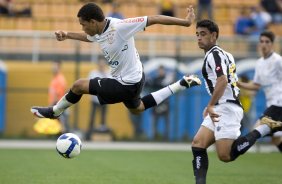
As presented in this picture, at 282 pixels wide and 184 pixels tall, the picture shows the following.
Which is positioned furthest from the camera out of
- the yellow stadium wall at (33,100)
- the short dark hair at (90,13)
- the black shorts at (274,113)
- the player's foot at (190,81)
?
the yellow stadium wall at (33,100)

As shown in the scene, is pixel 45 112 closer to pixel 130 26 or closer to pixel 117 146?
pixel 130 26

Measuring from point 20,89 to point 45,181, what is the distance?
11.2 metres

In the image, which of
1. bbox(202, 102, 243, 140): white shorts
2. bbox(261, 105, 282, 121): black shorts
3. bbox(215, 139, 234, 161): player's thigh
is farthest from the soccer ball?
bbox(261, 105, 282, 121): black shorts

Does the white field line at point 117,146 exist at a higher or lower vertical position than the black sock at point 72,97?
lower

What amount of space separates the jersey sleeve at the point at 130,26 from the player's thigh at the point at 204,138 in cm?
172

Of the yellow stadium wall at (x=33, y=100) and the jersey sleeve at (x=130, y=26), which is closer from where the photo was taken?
the jersey sleeve at (x=130, y=26)

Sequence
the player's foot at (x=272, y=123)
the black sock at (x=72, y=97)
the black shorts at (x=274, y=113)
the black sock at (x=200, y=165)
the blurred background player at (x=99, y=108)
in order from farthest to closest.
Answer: the blurred background player at (x=99, y=108)
the black shorts at (x=274, y=113)
the player's foot at (x=272, y=123)
the black sock at (x=72, y=97)
the black sock at (x=200, y=165)

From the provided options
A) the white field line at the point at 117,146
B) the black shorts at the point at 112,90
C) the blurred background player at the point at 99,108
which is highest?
the black shorts at the point at 112,90

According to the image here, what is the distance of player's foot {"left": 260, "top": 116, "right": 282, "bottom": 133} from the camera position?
1306 centimetres

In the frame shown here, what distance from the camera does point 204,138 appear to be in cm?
1073

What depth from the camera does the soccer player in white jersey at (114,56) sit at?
1098cm

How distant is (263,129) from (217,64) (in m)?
2.58

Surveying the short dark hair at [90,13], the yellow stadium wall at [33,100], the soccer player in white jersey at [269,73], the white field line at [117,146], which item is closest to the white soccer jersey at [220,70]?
the short dark hair at [90,13]

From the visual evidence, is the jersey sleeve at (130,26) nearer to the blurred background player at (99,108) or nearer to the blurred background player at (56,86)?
the blurred background player at (56,86)
